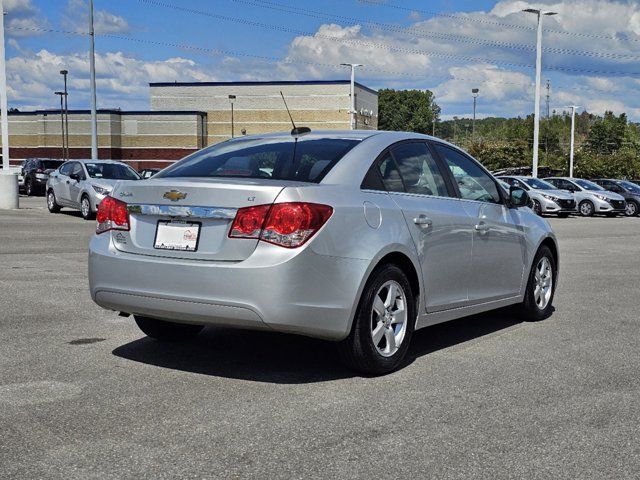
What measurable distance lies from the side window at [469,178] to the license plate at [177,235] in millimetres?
2344

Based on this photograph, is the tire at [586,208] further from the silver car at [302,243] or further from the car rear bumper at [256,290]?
the car rear bumper at [256,290]

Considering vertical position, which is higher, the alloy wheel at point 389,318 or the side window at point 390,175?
the side window at point 390,175

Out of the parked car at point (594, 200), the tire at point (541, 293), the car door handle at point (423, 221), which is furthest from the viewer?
the parked car at point (594, 200)

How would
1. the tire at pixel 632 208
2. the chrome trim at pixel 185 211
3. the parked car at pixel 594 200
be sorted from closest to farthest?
1. the chrome trim at pixel 185 211
2. the parked car at pixel 594 200
3. the tire at pixel 632 208

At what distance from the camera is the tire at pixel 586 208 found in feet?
112

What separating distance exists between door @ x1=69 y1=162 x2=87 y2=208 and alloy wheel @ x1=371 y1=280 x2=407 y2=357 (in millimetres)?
17129

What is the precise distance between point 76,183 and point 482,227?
1670 cm

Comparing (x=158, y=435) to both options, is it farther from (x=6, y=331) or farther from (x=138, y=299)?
(x=6, y=331)

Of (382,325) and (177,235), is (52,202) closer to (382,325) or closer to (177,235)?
(177,235)

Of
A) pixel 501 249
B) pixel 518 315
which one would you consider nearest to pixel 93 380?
pixel 501 249

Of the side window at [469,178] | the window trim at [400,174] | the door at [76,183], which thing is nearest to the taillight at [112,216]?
the window trim at [400,174]

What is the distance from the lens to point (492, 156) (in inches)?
3499

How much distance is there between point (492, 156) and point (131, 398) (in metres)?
86.8

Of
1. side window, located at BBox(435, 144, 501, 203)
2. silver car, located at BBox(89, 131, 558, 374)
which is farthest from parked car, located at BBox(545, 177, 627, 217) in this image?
silver car, located at BBox(89, 131, 558, 374)
